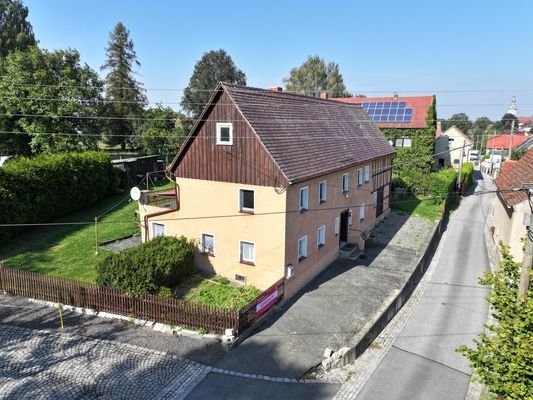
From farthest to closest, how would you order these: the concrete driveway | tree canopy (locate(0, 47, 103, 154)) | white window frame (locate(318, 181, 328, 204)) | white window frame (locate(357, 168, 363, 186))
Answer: tree canopy (locate(0, 47, 103, 154)), white window frame (locate(357, 168, 363, 186)), white window frame (locate(318, 181, 328, 204)), the concrete driveway

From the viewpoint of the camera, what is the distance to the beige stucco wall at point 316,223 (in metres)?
17.7

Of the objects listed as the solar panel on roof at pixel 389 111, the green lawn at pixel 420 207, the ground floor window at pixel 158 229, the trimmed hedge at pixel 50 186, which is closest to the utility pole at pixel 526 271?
the ground floor window at pixel 158 229

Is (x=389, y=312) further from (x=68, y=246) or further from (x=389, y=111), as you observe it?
(x=389, y=111)

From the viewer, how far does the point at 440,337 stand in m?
16.8

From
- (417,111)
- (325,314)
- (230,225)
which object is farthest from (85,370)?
(417,111)

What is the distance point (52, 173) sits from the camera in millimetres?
26297

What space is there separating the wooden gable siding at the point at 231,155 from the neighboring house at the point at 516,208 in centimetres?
1049

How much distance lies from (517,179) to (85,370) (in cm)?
2390

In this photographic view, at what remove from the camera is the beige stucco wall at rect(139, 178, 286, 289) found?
17359mm

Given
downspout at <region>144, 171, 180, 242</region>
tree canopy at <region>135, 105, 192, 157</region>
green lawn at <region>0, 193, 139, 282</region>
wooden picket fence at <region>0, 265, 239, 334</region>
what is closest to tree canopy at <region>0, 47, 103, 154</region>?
tree canopy at <region>135, 105, 192, 157</region>

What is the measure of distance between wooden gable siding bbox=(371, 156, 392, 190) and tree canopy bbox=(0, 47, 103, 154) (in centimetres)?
2678

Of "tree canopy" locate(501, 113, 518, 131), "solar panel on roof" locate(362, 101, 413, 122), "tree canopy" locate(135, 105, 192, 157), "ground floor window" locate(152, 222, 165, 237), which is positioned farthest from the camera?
"solar panel on roof" locate(362, 101, 413, 122)

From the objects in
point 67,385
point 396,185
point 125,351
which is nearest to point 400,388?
point 125,351

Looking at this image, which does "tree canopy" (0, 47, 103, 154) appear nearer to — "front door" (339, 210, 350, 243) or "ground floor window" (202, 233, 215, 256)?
"ground floor window" (202, 233, 215, 256)
